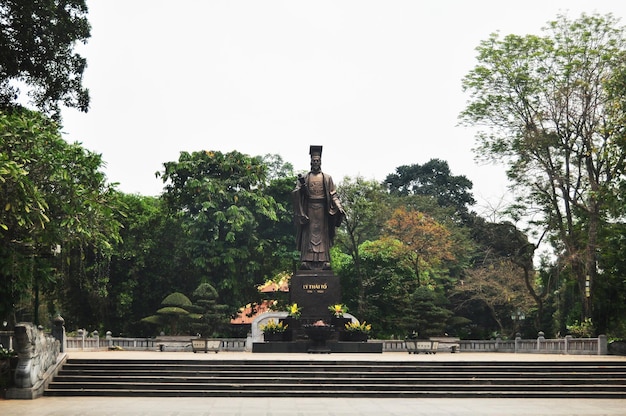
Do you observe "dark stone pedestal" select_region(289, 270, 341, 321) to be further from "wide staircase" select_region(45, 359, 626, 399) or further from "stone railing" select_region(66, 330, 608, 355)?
"wide staircase" select_region(45, 359, 626, 399)

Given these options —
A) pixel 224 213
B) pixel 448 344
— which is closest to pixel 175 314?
pixel 224 213

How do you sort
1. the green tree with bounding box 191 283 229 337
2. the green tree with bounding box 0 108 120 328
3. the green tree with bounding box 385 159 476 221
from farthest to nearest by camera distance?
the green tree with bounding box 385 159 476 221 < the green tree with bounding box 191 283 229 337 < the green tree with bounding box 0 108 120 328

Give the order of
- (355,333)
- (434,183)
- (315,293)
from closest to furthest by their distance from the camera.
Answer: (355,333) → (315,293) → (434,183)

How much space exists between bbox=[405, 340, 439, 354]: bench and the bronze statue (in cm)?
471

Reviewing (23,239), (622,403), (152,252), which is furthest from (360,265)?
(622,403)

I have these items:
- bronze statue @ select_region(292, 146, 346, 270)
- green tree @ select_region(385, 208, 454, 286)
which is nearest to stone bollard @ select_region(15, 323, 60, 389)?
bronze statue @ select_region(292, 146, 346, 270)

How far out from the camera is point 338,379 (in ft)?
61.1

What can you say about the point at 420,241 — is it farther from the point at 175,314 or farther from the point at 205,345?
the point at 205,345

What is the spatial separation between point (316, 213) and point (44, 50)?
1312 centimetres

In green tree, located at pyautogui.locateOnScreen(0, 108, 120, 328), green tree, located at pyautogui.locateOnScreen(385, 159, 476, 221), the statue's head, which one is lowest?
green tree, located at pyautogui.locateOnScreen(0, 108, 120, 328)

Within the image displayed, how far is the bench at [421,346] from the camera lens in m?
30.4

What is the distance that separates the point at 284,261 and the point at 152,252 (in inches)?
246

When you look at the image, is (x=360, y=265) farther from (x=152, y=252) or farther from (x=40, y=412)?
(x=40, y=412)

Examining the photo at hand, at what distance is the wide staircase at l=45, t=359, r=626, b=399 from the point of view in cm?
1808
